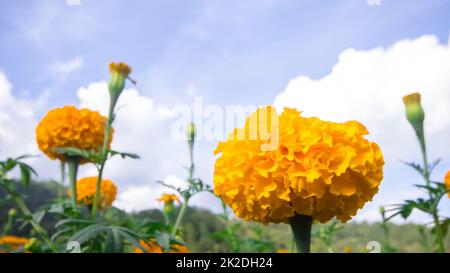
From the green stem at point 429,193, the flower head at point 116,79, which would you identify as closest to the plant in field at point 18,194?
the flower head at point 116,79

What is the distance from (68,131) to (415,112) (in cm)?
157

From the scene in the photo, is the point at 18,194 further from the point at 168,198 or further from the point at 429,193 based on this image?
the point at 429,193

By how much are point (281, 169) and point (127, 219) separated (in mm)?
1024

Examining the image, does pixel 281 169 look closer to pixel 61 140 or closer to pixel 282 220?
pixel 282 220

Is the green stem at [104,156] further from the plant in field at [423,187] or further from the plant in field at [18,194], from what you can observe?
the plant in field at [423,187]

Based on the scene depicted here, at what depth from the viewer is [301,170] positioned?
3.01ft

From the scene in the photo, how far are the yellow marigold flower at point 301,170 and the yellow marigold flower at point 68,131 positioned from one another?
4.30 ft

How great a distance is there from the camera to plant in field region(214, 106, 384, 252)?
899 millimetres

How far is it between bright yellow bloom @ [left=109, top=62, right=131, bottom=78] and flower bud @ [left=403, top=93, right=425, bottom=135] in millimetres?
1152

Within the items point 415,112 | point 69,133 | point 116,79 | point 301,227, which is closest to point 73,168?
point 69,133

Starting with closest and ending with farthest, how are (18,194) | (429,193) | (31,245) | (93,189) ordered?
(429,193)
(31,245)
(18,194)
(93,189)
